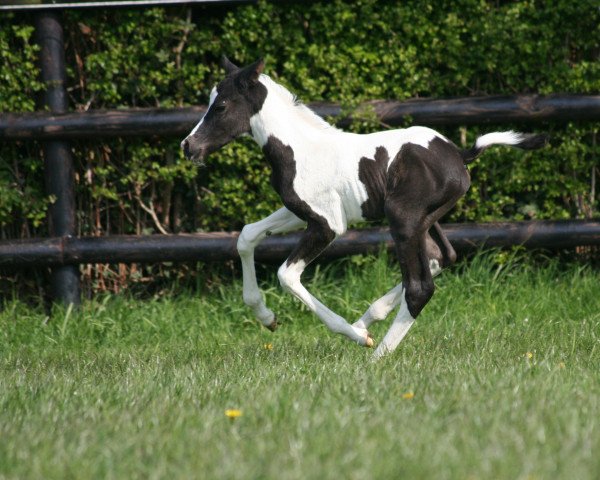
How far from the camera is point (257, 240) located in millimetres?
5305

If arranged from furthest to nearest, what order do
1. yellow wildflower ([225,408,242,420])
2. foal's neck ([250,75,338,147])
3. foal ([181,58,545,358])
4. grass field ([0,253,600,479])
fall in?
1. foal's neck ([250,75,338,147])
2. foal ([181,58,545,358])
3. yellow wildflower ([225,408,242,420])
4. grass field ([0,253,600,479])

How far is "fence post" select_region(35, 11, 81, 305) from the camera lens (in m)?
7.20

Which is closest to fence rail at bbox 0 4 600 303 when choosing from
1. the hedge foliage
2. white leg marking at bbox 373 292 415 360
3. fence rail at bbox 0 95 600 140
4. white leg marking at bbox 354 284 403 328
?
fence rail at bbox 0 95 600 140

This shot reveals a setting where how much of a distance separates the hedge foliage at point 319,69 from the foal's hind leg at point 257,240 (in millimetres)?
1917

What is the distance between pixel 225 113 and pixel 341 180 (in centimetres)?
71

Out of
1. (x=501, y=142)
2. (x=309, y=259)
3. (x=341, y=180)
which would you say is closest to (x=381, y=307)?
(x=309, y=259)

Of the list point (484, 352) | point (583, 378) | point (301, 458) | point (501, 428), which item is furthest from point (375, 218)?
point (301, 458)

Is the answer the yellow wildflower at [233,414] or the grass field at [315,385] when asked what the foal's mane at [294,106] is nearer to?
the grass field at [315,385]

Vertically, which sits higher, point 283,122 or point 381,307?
Result: point 283,122

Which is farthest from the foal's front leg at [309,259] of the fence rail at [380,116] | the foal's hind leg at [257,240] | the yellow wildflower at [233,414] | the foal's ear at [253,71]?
the fence rail at [380,116]

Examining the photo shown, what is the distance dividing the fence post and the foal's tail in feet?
10.8

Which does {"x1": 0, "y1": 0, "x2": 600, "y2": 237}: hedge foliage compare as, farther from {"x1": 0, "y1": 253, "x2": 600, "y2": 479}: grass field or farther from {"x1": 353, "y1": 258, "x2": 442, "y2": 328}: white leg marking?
{"x1": 353, "y1": 258, "x2": 442, "y2": 328}: white leg marking

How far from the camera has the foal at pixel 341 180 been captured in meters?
4.95

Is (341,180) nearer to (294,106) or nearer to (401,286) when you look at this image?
(294,106)
